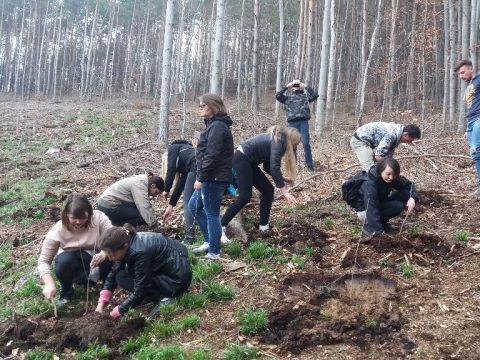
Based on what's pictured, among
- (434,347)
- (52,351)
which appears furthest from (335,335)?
(52,351)

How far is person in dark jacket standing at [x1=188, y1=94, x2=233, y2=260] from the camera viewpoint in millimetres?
5195

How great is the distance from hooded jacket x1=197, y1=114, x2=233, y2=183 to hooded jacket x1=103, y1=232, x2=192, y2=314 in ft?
2.89

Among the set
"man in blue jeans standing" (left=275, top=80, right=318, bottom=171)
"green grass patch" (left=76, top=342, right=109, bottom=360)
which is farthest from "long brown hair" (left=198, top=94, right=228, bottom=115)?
"man in blue jeans standing" (left=275, top=80, right=318, bottom=171)

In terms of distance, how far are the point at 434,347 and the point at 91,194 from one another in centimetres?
741

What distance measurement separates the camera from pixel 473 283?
458 cm

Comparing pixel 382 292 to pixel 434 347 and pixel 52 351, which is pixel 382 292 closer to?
pixel 434 347

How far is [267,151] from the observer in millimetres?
5961

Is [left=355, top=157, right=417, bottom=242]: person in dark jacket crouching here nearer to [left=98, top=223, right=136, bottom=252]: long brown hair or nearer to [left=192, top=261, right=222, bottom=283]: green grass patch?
[left=192, top=261, right=222, bottom=283]: green grass patch

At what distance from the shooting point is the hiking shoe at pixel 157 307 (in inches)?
183

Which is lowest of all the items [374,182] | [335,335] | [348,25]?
[335,335]

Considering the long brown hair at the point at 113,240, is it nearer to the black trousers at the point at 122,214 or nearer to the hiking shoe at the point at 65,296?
the hiking shoe at the point at 65,296

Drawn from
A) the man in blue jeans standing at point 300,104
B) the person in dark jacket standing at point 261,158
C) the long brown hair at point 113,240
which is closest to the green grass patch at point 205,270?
the person in dark jacket standing at point 261,158

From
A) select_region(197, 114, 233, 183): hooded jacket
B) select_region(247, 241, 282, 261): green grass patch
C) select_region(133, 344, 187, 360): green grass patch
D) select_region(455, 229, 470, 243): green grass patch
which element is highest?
select_region(197, 114, 233, 183): hooded jacket

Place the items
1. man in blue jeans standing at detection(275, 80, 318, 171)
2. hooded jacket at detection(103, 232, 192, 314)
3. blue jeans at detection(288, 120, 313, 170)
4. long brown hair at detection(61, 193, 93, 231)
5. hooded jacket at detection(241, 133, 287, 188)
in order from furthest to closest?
man in blue jeans standing at detection(275, 80, 318, 171)
blue jeans at detection(288, 120, 313, 170)
hooded jacket at detection(241, 133, 287, 188)
long brown hair at detection(61, 193, 93, 231)
hooded jacket at detection(103, 232, 192, 314)
